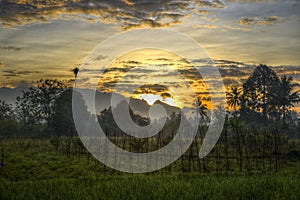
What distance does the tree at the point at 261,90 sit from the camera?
159ft

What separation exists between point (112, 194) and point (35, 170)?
9147 millimetres

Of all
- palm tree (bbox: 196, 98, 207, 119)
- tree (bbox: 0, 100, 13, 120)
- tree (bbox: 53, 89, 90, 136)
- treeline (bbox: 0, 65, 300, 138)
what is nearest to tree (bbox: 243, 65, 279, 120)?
treeline (bbox: 0, 65, 300, 138)

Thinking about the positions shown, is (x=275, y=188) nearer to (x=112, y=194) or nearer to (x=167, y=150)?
(x=112, y=194)

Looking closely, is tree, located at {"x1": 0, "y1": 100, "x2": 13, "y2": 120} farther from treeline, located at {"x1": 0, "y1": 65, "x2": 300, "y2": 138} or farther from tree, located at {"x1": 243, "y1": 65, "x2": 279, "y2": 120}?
tree, located at {"x1": 243, "y1": 65, "x2": 279, "y2": 120}

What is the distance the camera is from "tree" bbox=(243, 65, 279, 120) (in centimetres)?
4859

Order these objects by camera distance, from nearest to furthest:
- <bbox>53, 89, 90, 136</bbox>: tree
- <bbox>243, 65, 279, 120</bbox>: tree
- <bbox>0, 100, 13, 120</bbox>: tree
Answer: <bbox>53, 89, 90, 136</bbox>: tree, <bbox>243, 65, 279, 120</bbox>: tree, <bbox>0, 100, 13, 120</bbox>: tree

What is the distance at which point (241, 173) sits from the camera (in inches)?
611

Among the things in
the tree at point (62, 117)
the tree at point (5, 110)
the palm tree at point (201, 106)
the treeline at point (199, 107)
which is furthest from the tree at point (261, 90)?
Answer: the tree at point (5, 110)

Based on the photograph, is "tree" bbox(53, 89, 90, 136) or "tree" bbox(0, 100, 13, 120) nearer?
"tree" bbox(53, 89, 90, 136)

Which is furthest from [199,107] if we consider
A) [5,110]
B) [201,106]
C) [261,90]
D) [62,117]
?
[5,110]

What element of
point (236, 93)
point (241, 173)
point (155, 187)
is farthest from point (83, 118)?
point (155, 187)

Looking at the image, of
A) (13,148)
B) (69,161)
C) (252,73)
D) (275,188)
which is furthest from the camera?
(252,73)

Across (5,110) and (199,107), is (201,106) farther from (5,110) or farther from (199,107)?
(5,110)

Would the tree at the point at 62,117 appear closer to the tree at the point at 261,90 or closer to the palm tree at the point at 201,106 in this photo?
the palm tree at the point at 201,106
